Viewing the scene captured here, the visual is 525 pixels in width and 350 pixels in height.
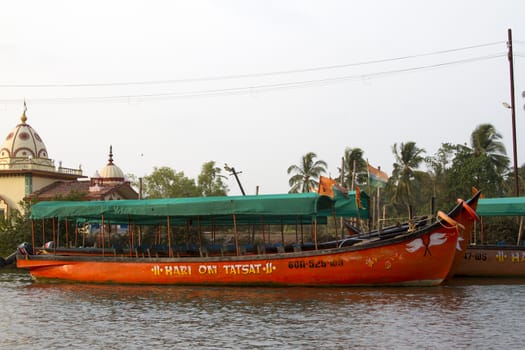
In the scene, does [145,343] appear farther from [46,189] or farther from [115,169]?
[115,169]

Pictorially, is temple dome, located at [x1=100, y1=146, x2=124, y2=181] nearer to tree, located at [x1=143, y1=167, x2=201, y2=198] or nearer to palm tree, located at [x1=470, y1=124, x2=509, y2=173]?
tree, located at [x1=143, y1=167, x2=201, y2=198]

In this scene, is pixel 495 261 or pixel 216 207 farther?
pixel 495 261

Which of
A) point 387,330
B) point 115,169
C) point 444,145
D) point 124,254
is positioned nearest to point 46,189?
point 115,169

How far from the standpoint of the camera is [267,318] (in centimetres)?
1386

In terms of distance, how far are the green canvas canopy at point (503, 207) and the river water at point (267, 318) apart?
360 centimetres

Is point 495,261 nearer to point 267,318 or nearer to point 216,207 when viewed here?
point 216,207

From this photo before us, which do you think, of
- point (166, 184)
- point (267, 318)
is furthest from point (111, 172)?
point (267, 318)

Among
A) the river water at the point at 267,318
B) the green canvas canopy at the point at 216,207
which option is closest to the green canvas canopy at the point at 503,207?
the river water at the point at 267,318

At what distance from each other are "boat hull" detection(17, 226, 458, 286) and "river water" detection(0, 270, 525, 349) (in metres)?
0.32

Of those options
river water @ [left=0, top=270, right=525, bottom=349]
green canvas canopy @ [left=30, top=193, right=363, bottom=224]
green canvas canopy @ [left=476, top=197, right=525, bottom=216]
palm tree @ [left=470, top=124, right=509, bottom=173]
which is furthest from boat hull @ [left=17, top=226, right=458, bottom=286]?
palm tree @ [left=470, top=124, right=509, bottom=173]

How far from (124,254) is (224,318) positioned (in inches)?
427

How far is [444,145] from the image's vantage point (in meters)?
53.8

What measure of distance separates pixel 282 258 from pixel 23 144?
36646 millimetres

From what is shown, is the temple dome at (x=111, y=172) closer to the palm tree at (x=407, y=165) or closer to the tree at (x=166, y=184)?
the tree at (x=166, y=184)
